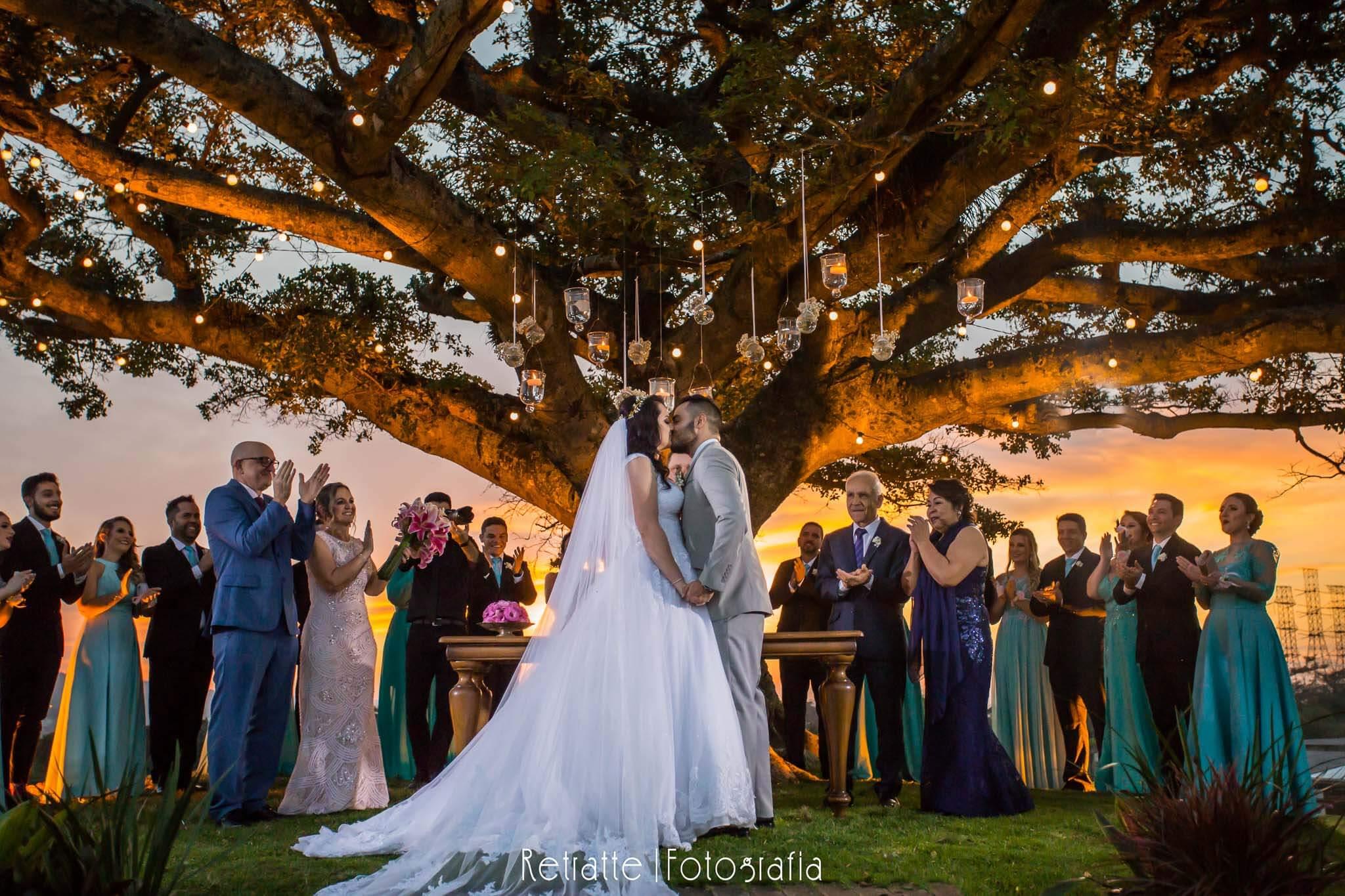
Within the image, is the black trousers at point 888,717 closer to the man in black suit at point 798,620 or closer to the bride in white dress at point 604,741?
the man in black suit at point 798,620

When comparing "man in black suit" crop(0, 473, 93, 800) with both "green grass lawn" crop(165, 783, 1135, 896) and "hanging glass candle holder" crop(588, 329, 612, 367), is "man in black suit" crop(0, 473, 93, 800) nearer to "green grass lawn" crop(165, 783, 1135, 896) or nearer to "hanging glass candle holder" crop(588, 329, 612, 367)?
"green grass lawn" crop(165, 783, 1135, 896)

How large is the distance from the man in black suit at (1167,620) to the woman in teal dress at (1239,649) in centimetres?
37

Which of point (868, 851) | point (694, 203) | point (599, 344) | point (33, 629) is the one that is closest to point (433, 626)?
point (599, 344)

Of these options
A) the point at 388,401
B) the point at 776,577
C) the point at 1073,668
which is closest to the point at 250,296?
the point at 388,401

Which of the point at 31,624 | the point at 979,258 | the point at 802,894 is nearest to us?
the point at 802,894

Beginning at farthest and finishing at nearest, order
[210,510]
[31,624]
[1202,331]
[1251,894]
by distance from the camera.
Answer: [1202,331] → [31,624] → [210,510] → [1251,894]

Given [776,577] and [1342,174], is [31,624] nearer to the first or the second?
[776,577]

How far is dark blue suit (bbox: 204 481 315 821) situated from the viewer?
556 centimetres

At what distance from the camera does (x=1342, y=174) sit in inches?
304

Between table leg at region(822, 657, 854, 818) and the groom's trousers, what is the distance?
0.72 meters

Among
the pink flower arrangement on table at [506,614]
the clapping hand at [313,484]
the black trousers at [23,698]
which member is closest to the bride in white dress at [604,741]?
the pink flower arrangement on table at [506,614]

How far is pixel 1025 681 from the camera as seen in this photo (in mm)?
7961

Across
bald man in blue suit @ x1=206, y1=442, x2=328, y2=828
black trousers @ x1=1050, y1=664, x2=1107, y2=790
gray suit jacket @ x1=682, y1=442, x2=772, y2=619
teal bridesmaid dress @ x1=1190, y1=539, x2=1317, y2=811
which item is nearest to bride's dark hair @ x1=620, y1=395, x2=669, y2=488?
gray suit jacket @ x1=682, y1=442, x2=772, y2=619

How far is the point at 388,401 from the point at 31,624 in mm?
2876
